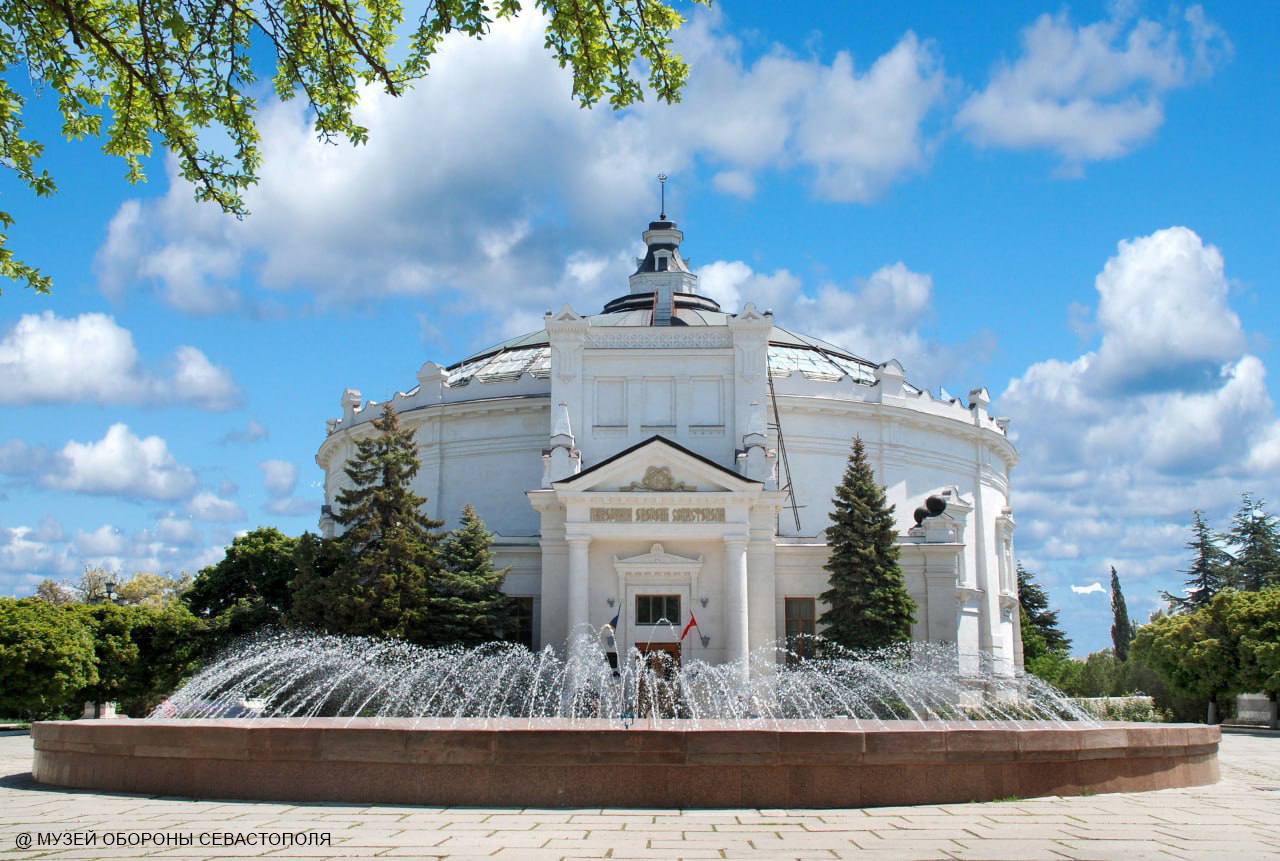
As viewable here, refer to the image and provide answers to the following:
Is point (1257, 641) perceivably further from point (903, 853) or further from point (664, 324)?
point (903, 853)

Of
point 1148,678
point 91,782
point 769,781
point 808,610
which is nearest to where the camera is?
point 769,781

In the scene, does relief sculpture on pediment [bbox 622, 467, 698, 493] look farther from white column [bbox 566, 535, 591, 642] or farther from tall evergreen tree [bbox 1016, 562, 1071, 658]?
tall evergreen tree [bbox 1016, 562, 1071, 658]

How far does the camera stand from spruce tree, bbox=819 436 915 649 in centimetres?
3853

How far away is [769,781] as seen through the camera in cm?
1356

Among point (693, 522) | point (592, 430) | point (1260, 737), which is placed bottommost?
point (1260, 737)

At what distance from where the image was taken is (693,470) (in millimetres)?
38250

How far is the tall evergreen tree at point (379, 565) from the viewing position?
36.7 meters

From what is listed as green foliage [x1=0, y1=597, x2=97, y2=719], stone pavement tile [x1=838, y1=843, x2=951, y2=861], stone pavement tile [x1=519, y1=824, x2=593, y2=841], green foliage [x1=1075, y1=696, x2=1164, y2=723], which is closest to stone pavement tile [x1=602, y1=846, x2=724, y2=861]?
stone pavement tile [x1=519, y1=824, x2=593, y2=841]

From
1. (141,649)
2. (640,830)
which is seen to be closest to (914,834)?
(640,830)

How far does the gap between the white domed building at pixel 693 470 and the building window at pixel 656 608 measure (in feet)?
0.25

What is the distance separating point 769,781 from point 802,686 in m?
21.6

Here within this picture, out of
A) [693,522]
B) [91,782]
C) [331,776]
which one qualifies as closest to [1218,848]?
[331,776]

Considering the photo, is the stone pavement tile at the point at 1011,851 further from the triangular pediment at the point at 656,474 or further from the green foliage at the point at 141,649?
the green foliage at the point at 141,649

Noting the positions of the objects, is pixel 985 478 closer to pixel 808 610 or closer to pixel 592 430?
pixel 808 610
